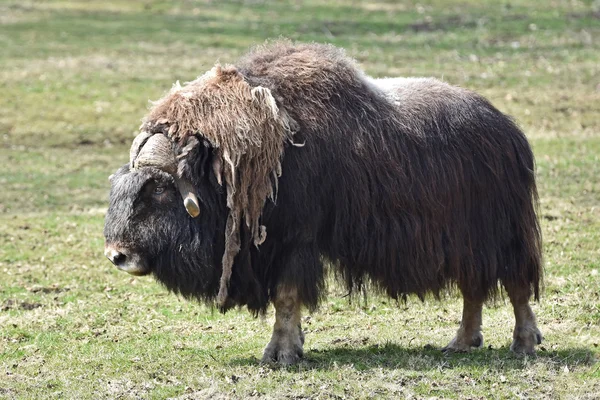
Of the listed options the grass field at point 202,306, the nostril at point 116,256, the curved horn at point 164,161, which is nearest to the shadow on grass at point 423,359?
the grass field at point 202,306

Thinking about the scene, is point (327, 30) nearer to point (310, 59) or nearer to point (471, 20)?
point (471, 20)

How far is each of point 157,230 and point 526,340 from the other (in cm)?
203

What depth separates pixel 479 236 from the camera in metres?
5.62

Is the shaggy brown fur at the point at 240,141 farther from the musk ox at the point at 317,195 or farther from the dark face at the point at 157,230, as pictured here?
the dark face at the point at 157,230

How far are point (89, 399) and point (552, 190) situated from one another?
6.14 meters

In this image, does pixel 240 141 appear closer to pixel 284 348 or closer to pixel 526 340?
pixel 284 348

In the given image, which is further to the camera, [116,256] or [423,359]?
[423,359]

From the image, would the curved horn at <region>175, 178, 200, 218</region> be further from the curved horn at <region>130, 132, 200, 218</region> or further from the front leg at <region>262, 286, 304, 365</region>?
the front leg at <region>262, 286, 304, 365</region>

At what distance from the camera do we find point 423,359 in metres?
5.45

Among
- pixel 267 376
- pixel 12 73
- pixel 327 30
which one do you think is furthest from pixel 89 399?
pixel 327 30

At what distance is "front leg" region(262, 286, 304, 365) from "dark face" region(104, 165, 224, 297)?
418 millimetres

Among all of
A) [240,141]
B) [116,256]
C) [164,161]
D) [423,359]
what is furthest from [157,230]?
[423,359]

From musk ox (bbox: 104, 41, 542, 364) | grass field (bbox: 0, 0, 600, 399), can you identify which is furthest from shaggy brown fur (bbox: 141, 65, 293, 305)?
grass field (bbox: 0, 0, 600, 399)

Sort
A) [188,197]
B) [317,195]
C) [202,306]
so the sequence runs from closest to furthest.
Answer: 1. [188,197]
2. [317,195]
3. [202,306]
